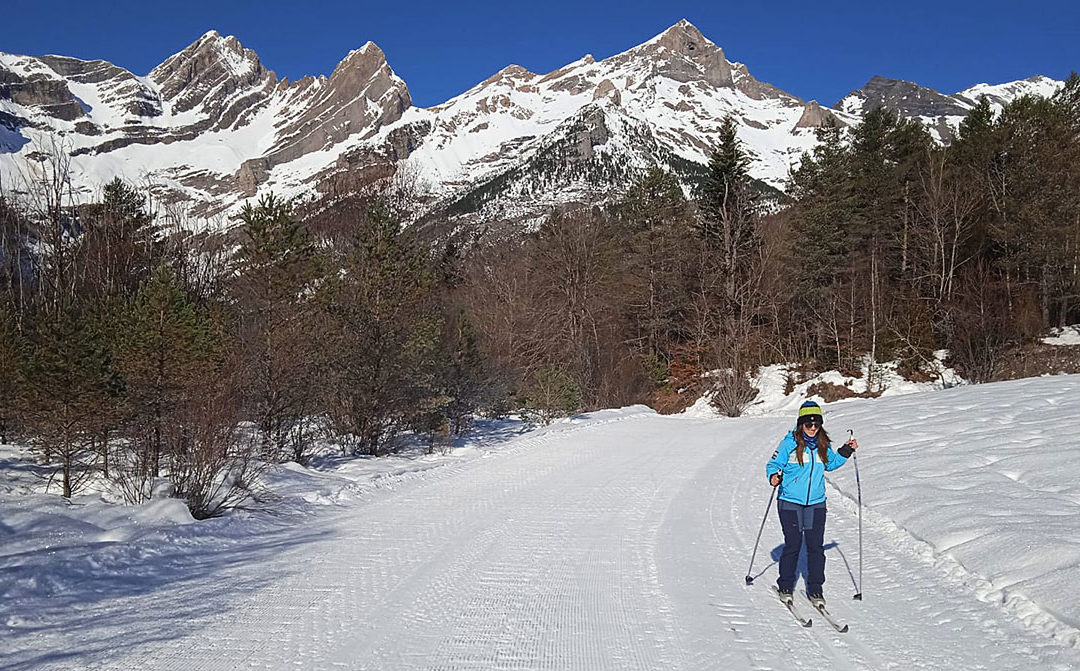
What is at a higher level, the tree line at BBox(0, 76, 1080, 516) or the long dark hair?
the tree line at BBox(0, 76, 1080, 516)

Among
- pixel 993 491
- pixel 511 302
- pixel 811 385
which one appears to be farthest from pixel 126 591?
pixel 511 302

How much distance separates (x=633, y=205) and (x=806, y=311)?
13.3 metres

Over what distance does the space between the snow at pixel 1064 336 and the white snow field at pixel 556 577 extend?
79.1 ft

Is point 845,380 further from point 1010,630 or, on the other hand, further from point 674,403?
point 1010,630

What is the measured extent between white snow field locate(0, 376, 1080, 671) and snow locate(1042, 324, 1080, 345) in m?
24.1

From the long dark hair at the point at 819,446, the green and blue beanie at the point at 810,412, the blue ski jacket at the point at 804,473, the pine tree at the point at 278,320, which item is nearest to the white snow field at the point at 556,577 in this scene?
the blue ski jacket at the point at 804,473

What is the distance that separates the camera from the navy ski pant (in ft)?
18.4

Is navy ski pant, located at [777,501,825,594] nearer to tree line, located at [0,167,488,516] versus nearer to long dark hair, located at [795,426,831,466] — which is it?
long dark hair, located at [795,426,831,466]

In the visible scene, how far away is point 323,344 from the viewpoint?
18.7 meters

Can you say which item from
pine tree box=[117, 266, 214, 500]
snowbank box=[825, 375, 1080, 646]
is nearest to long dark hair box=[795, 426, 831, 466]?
snowbank box=[825, 375, 1080, 646]

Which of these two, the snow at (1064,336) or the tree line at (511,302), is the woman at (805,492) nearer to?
the tree line at (511,302)

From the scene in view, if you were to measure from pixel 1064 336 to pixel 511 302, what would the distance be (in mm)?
27154

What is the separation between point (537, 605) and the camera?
18.2 ft

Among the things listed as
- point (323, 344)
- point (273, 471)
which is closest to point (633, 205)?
point (323, 344)
